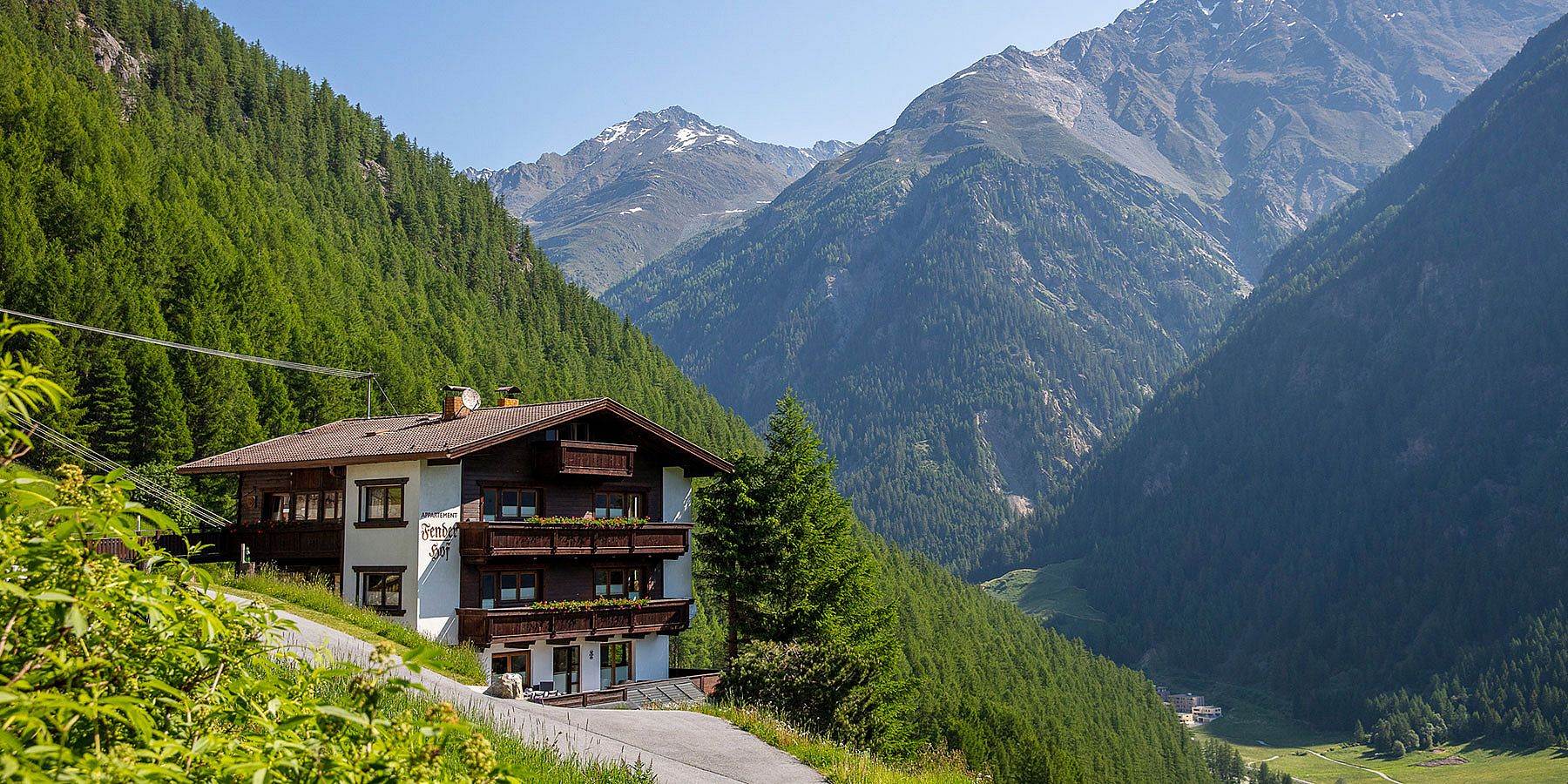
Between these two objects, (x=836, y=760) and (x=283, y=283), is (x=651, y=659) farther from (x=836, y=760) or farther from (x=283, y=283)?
(x=283, y=283)

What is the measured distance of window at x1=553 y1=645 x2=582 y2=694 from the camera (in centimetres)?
4091

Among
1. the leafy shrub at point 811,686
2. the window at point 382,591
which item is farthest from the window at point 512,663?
the leafy shrub at point 811,686

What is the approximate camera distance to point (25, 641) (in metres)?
4.86

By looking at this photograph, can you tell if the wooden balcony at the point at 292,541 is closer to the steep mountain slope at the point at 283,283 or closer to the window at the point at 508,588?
the window at the point at 508,588

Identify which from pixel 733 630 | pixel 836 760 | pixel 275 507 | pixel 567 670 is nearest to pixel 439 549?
pixel 567 670

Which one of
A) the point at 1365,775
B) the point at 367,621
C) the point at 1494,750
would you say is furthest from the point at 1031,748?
the point at 1494,750

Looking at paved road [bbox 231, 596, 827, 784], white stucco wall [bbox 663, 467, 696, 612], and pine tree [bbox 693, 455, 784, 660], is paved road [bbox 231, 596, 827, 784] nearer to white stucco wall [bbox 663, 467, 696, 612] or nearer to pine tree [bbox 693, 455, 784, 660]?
white stucco wall [bbox 663, 467, 696, 612]

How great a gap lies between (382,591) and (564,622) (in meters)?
6.33

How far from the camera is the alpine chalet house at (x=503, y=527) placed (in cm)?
3869

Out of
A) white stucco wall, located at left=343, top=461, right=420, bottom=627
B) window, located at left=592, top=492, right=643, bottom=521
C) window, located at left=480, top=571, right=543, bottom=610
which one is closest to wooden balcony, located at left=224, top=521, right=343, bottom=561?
white stucco wall, located at left=343, top=461, right=420, bottom=627

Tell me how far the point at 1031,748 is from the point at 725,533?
189 feet

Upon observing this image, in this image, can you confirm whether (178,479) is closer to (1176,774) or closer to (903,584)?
(903,584)

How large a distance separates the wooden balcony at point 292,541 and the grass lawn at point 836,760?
18.0m

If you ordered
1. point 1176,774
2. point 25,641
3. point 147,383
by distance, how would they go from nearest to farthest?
point 25,641 < point 147,383 < point 1176,774
